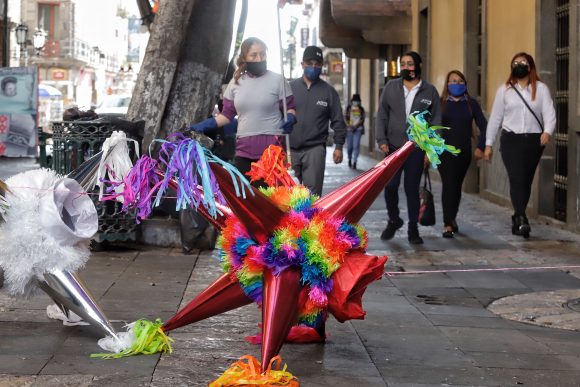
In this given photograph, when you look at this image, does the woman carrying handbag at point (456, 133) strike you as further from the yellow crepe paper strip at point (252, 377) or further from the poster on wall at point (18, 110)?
the poster on wall at point (18, 110)

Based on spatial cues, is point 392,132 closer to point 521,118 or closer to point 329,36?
point 521,118

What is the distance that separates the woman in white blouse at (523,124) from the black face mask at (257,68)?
3275 millimetres

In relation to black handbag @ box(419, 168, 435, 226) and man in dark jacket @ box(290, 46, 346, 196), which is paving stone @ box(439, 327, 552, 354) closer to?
man in dark jacket @ box(290, 46, 346, 196)

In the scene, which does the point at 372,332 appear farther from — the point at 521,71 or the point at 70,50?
the point at 70,50

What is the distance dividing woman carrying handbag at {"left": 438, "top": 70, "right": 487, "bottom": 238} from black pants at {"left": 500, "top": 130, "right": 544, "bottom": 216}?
1.50ft

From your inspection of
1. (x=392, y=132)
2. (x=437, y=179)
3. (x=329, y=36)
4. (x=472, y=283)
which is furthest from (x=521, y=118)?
(x=329, y=36)

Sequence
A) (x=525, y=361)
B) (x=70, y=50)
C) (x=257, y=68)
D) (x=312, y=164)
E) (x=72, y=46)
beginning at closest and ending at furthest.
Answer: (x=525, y=361), (x=257, y=68), (x=312, y=164), (x=70, y=50), (x=72, y=46)

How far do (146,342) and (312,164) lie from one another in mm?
4550

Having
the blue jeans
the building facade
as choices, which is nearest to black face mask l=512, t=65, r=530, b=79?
the blue jeans

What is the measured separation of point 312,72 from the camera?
394 inches

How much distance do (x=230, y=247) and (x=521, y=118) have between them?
21.3ft

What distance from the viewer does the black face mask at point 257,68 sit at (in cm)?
889

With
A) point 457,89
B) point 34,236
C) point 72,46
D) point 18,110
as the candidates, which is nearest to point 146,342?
point 34,236

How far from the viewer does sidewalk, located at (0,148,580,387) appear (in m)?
5.31
